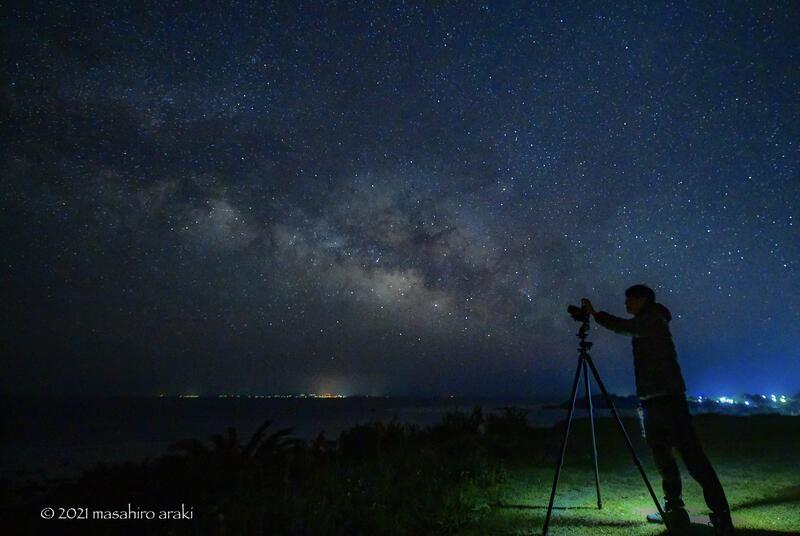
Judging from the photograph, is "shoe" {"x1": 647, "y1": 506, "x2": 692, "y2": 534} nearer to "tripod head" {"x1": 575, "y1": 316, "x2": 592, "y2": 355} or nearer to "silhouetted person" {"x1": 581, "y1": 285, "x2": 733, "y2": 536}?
"silhouetted person" {"x1": 581, "y1": 285, "x2": 733, "y2": 536}

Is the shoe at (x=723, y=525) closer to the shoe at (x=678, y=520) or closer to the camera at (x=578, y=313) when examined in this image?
the shoe at (x=678, y=520)

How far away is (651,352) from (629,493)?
110 inches

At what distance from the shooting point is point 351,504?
5.56 m

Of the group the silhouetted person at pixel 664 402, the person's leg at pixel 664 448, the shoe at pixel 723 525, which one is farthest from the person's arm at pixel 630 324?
the shoe at pixel 723 525

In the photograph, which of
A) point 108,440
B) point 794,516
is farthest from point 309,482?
point 108,440

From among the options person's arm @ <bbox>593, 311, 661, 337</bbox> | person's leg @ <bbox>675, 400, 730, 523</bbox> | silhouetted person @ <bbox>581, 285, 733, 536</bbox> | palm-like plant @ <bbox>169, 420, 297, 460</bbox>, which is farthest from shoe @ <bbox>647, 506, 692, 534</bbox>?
palm-like plant @ <bbox>169, 420, 297, 460</bbox>

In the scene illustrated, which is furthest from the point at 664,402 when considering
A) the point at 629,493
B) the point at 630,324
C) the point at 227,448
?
the point at 227,448

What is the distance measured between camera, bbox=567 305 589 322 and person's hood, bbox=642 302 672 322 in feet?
2.47

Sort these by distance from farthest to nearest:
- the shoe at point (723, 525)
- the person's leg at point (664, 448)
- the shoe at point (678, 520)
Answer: the person's leg at point (664, 448) < the shoe at point (678, 520) < the shoe at point (723, 525)

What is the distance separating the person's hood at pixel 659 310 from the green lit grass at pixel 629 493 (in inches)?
82.0

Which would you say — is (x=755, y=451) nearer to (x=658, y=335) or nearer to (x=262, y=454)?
(x=658, y=335)

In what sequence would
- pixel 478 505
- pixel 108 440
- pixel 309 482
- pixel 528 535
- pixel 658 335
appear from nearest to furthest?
pixel 528 535 < pixel 658 335 < pixel 478 505 < pixel 309 482 < pixel 108 440

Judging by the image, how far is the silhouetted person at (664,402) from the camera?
14.8ft

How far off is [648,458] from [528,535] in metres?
6.43
